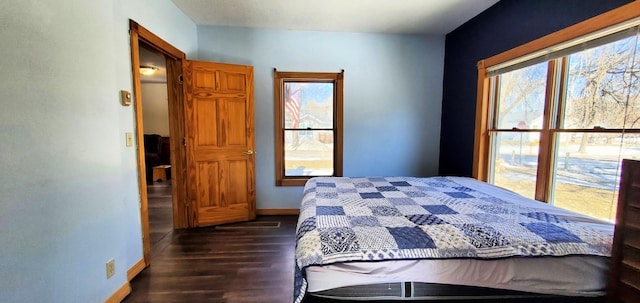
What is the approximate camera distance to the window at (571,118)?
1.61m

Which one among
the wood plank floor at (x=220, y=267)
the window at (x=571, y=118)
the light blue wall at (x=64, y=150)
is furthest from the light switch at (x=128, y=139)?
the window at (x=571, y=118)

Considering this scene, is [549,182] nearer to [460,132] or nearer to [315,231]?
[460,132]

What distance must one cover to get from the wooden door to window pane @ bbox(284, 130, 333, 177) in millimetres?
570

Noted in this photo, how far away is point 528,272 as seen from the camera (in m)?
1.18

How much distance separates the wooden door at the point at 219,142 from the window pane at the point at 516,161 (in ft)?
9.46

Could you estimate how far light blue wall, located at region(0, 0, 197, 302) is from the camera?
1.15 meters

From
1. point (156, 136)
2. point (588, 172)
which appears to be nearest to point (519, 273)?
point (588, 172)

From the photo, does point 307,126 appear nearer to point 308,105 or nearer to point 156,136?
point 308,105

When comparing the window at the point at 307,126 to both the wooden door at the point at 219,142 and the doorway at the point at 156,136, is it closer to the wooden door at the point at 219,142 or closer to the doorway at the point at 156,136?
the wooden door at the point at 219,142

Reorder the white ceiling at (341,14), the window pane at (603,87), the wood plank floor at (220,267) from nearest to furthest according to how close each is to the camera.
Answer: the window pane at (603,87) → the wood plank floor at (220,267) → the white ceiling at (341,14)

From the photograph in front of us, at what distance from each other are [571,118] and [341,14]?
2.36m

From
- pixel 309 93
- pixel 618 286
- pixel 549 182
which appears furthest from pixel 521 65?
pixel 309 93

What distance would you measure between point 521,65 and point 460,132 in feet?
3.54

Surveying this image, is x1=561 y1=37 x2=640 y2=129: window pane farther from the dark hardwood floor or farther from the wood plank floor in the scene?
the dark hardwood floor
